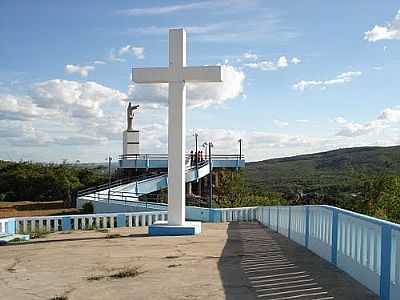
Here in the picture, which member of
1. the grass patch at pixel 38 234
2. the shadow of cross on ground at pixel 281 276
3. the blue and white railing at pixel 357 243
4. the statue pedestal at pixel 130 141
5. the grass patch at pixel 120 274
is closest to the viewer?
the blue and white railing at pixel 357 243

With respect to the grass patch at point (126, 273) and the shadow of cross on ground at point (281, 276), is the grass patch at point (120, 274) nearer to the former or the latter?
the grass patch at point (126, 273)

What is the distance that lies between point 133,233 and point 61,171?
3174 centimetres

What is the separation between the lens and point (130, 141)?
4216 centimetres

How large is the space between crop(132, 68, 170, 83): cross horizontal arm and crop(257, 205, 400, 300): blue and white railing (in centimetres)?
570

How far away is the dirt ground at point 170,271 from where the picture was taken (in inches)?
296

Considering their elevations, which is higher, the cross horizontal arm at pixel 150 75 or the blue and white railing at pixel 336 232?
the cross horizontal arm at pixel 150 75

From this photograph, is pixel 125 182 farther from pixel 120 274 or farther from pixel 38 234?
pixel 120 274

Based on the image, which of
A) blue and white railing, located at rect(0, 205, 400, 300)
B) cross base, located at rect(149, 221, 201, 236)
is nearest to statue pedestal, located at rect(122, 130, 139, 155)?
blue and white railing, located at rect(0, 205, 400, 300)

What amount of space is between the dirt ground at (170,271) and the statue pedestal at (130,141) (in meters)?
28.0

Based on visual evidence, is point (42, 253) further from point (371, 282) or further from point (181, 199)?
point (371, 282)

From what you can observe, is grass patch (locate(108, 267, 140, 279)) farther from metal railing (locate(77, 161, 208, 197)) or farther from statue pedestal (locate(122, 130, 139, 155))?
statue pedestal (locate(122, 130, 139, 155))

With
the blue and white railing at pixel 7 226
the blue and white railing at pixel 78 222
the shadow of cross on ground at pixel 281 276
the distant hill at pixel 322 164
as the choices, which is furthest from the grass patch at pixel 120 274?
the distant hill at pixel 322 164

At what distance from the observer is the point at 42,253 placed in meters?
11.9

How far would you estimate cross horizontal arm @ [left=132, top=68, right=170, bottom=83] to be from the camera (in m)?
16.2
